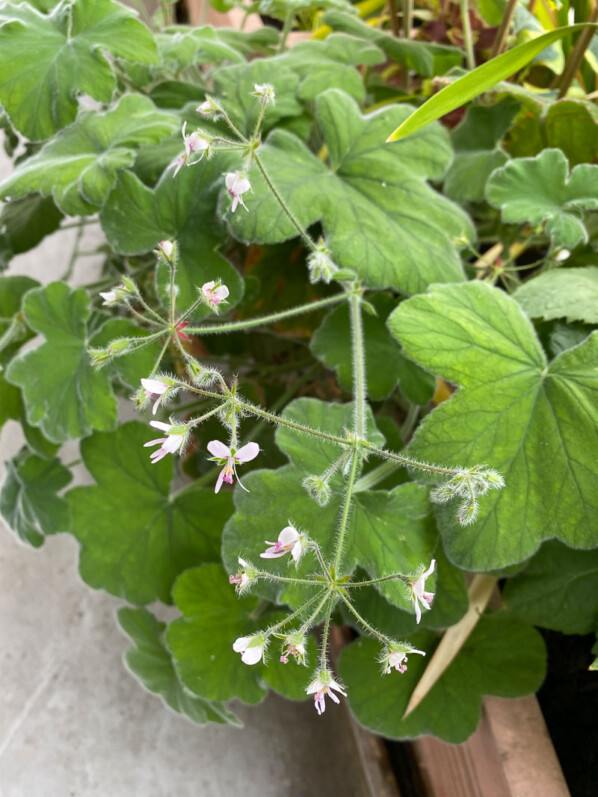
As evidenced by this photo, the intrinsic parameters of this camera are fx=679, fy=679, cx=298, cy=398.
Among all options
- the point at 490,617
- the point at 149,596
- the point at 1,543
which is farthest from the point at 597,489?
the point at 1,543

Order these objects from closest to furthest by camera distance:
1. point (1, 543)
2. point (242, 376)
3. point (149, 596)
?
point (149, 596), point (242, 376), point (1, 543)

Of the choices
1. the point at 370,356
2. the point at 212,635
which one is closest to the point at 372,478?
the point at 370,356

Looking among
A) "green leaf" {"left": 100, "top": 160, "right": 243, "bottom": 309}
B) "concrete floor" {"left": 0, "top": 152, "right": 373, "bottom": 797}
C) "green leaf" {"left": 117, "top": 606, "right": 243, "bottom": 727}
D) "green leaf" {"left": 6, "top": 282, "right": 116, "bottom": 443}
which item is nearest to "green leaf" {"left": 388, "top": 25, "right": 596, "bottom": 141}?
"green leaf" {"left": 100, "top": 160, "right": 243, "bottom": 309}

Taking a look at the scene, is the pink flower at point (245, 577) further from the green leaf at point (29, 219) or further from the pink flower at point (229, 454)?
the green leaf at point (29, 219)

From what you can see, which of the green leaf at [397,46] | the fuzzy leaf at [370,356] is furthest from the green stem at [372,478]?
the green leaf at [397,46]

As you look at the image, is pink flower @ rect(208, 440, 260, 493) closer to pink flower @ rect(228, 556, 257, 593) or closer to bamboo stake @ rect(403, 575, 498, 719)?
pink flower @ rect(228, 556, 257, 593)

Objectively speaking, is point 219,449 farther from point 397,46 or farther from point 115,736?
point 115,736

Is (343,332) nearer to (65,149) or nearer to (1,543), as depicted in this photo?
(65,149)
